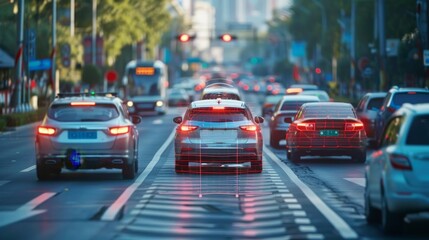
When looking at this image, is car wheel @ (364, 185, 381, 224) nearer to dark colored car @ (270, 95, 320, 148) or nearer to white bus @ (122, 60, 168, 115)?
dark colored car @ (270, 95, 320, 148)

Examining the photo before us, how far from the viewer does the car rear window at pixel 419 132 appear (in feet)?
51.0

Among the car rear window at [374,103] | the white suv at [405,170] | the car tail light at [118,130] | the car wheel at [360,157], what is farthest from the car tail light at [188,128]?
the car rear window at [374,103]

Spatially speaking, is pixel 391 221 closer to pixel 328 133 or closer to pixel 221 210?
pixel 221 210

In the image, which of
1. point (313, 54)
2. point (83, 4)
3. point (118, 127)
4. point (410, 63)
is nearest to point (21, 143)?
point (118, 127)

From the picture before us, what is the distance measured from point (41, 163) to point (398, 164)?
38.1 feet

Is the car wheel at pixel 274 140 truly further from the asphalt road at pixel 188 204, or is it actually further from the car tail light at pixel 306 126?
the asphalt road at pixel 188 204

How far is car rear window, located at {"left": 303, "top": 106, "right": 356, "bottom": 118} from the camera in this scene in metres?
33.2

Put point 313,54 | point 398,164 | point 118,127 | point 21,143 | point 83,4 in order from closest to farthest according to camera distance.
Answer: point 398,164
point 118,127
point 21,143
point 83,4
point 313,54

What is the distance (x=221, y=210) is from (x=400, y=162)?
450 cm

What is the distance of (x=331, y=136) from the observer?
32594 mm

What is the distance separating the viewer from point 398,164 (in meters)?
15.4

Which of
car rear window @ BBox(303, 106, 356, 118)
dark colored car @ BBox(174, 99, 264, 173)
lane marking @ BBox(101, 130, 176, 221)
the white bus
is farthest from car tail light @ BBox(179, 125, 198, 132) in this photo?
the white bus

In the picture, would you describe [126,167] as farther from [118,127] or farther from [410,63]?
[410,63]

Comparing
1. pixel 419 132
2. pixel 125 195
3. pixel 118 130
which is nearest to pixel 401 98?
pixel 118 130
